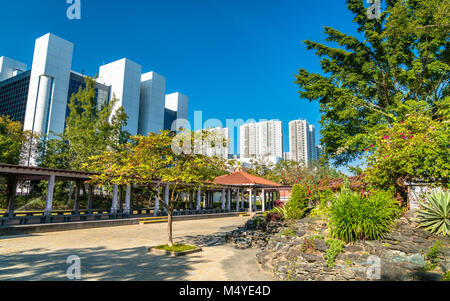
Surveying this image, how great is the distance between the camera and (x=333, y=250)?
7023mm

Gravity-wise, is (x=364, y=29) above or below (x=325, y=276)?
above

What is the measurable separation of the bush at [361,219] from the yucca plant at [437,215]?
33.2 inches

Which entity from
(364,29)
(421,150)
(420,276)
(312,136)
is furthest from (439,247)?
(312,136)

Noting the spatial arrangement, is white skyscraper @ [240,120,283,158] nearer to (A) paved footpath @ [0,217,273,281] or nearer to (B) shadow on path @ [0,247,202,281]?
(A) paved footpath @ [0,217,273,281]

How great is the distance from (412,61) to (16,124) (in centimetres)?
4119

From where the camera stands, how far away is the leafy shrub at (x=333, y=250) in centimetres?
688

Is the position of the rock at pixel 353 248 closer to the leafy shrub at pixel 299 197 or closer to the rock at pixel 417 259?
the rock at pixel 417 259

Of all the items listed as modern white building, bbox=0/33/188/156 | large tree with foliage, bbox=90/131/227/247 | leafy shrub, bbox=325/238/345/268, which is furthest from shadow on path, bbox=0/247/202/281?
modern white building, bbox=0/33/188/156

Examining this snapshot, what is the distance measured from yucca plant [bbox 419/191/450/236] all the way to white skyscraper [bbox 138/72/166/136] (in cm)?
5710

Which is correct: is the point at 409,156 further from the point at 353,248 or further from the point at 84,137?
the point at 84,137

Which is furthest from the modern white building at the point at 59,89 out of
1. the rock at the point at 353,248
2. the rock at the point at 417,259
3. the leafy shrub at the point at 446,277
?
the leafy shrub at the point at 446,277

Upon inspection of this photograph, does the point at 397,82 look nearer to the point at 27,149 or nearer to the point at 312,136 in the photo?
the point at 27,149

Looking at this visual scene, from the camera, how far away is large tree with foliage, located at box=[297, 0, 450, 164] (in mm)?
16266
